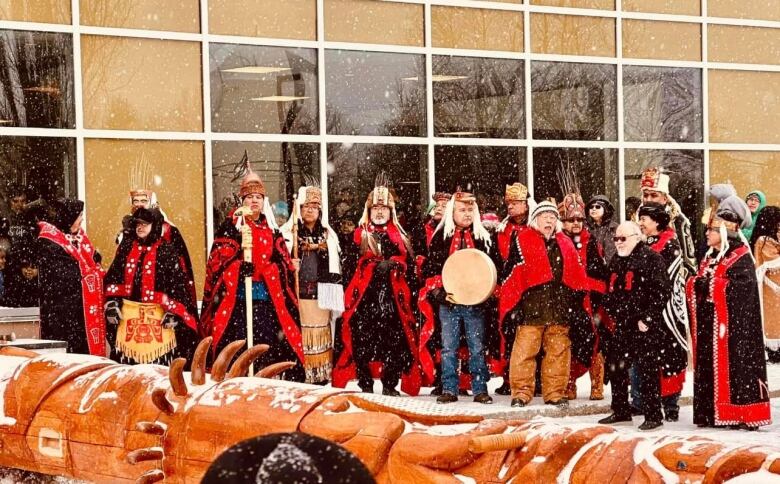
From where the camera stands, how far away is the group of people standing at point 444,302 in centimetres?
1098

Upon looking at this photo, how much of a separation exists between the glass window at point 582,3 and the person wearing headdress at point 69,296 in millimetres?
8439

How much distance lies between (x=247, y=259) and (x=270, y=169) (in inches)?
166

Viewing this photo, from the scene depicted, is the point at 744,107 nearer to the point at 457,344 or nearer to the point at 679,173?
the point at 679,173

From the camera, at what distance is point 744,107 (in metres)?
20.0

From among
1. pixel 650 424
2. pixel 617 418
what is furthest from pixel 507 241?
pixel 650 424

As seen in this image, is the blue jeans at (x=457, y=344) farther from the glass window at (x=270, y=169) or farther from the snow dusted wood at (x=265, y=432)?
the snow dusted wood at (x=265, y=432)

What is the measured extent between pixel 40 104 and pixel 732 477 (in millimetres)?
12258

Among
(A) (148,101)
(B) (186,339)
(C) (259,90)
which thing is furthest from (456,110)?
(B) (186,339)

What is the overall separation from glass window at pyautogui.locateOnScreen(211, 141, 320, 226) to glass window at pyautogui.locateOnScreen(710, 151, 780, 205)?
20.2 feet

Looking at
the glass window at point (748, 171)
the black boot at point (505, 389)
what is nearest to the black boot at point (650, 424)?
the black boot at point (505, 389)

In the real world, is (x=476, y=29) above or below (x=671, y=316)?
above

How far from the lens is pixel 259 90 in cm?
1591

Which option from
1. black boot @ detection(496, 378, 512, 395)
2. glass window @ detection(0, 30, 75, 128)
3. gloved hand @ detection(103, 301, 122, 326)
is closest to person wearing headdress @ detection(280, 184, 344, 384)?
black boot @ detection(496, 378, 512, 395)

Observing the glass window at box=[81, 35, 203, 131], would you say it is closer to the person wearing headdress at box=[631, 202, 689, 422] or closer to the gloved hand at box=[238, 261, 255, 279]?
the gloved hand at box=[238, 261, 255, 279]
